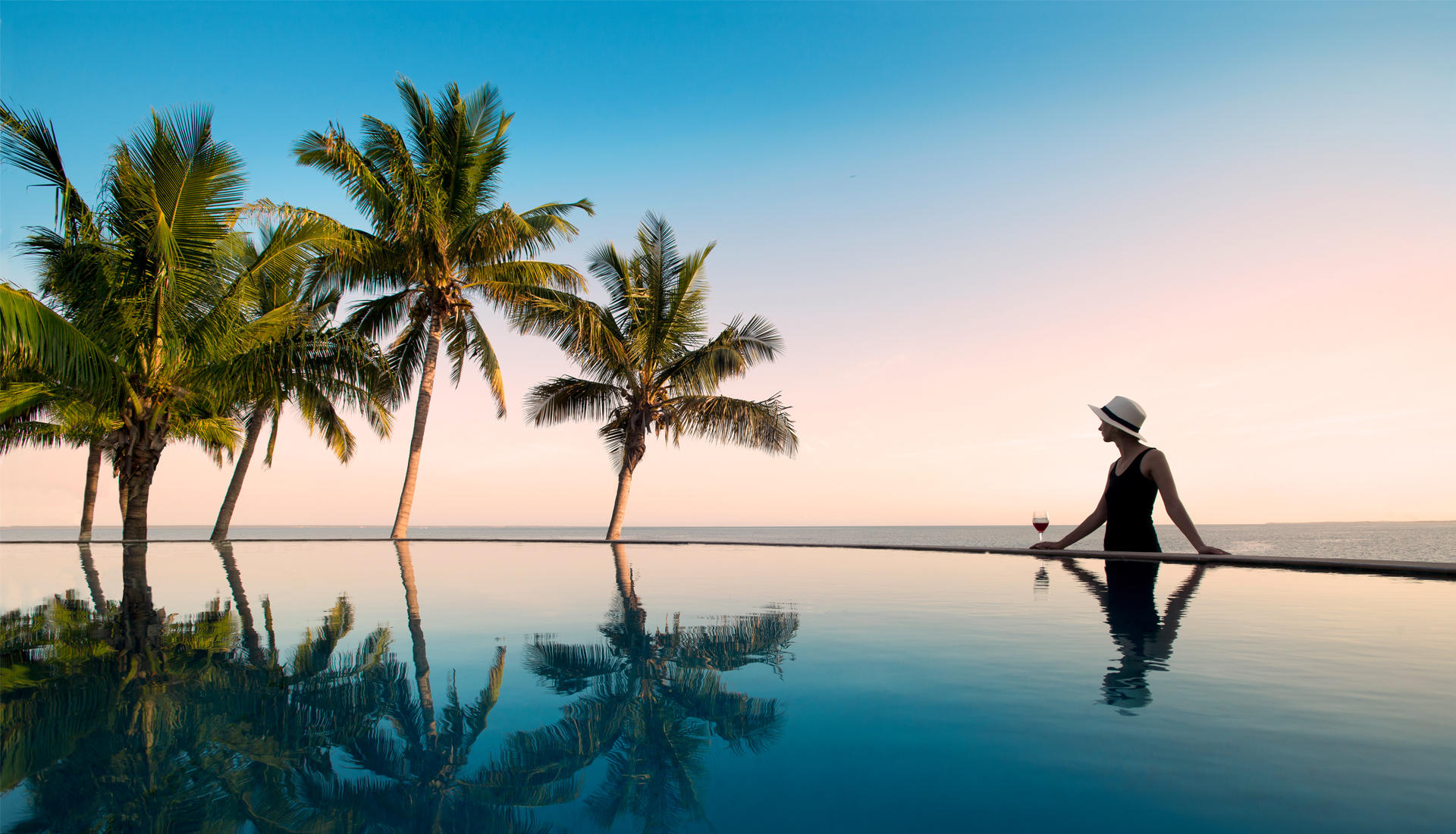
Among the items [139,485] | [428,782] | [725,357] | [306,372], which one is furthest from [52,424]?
[428,782]

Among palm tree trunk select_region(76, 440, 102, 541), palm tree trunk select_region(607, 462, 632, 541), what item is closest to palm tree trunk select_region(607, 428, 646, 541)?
palm tree trunk select_region(607, 462, 632, 541)

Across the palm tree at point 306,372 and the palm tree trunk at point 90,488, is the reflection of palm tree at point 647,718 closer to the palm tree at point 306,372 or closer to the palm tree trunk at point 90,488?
the palm tree at point 306,372

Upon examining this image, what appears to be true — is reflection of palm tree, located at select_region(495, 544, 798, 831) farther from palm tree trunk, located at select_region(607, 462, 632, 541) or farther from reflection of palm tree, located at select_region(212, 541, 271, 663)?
palm tree trunk, located at select_region(607, 462, 632, 541)

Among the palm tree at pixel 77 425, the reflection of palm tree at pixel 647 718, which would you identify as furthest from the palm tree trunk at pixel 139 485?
the reflection of palm tree at pixel 647 718

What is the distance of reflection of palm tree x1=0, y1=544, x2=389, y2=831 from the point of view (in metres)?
1.58

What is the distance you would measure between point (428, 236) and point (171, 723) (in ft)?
46.6

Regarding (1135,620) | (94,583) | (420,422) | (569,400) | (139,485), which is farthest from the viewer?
(569,400)

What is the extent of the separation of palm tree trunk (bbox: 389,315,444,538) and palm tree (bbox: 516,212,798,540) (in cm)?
185

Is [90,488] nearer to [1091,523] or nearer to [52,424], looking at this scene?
[52,424]

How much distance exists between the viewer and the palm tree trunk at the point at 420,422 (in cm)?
1466

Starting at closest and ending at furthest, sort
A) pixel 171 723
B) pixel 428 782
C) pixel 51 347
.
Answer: pixel 428 782, pixel 171 723, pixel 51 347

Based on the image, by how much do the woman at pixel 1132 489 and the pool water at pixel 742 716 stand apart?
101 centimetres

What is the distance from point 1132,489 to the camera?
5934 millimetres

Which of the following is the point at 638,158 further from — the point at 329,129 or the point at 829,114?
the point at 329,129
